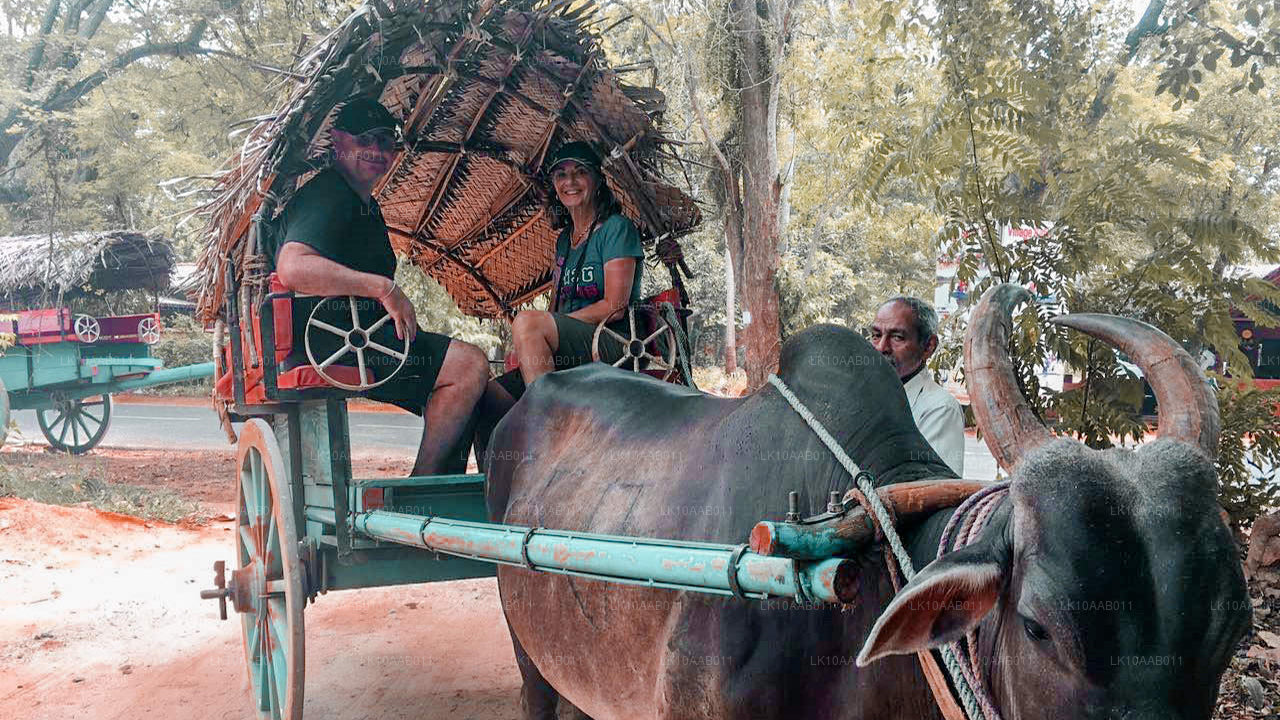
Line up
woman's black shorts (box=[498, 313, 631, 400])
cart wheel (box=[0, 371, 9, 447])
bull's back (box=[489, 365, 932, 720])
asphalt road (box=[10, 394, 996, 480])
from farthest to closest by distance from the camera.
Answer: asphalt road (box=[10, 394, 996, 480]) < cart wheel (box=[0, 371, 9, 447]) < woman's black shorts (box=[498, 313, 631, 400]) < bull's back (box=[489, 365, 932, 720])

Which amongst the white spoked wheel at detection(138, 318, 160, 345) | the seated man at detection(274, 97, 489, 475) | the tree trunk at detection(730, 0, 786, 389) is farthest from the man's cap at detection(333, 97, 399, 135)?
the white spoked wheel at detection(138, 318, 160, 345)

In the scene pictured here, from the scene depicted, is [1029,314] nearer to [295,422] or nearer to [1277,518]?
[1277,518]

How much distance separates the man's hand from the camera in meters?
3.78

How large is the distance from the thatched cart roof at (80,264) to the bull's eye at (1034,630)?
39.7ft

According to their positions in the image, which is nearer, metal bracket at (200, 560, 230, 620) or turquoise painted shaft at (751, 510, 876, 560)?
turquoise painted shaft at (751, 510, 876, 560)

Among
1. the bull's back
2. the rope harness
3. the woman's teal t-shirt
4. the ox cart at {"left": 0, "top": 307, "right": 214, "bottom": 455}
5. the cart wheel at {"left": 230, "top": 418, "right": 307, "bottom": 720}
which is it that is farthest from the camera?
the ox cart at {"left": 0, "top": 307, "right": 214, "bottom": 455}

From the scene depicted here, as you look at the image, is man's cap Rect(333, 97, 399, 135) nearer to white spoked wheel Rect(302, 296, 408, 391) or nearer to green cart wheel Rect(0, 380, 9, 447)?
white spoked wheel Rect(302, 296, 408, 391)

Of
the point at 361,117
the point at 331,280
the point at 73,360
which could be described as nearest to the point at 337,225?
the point at 331,280

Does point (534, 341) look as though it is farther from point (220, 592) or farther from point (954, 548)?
point (954, 548)

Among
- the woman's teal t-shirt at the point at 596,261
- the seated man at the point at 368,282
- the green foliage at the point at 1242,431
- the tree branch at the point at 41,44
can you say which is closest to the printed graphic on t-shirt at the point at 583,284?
the woman's teal t-shirt at the point at 596,261

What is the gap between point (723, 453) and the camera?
2.55 meters

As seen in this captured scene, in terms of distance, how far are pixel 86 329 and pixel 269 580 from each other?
9.97 m

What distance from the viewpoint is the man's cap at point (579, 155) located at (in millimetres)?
4531

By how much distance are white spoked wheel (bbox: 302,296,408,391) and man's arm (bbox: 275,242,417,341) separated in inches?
2.3
